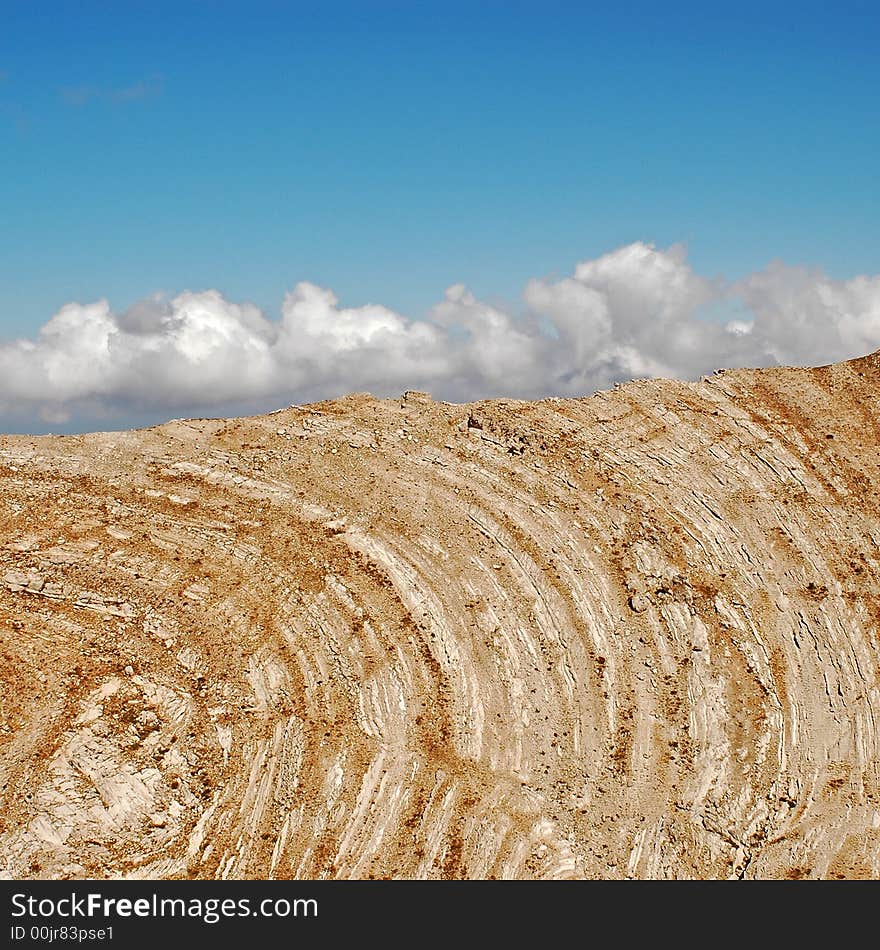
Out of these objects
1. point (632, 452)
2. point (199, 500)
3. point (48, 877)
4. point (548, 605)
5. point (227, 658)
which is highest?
point (632, 452)

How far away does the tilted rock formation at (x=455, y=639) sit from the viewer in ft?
67.0

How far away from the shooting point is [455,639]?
23.1 meters

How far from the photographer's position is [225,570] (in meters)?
23.2

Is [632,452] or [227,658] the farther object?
[632,452]

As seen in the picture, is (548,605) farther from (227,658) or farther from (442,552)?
(227,658)

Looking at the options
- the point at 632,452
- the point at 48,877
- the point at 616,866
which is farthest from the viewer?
the point at 632,452

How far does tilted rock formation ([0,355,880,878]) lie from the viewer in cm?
2042

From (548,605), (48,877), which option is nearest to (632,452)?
(548,605)

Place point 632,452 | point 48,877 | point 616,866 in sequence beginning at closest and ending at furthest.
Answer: point 48,877, point 616,866, point 632,452

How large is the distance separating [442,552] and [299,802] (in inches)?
323

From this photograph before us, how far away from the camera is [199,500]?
78.8ft

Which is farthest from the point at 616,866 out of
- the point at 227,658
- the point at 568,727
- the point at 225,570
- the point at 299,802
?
the point at 225,570

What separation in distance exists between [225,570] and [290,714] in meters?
4.70

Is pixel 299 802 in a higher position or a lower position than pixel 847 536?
lower
